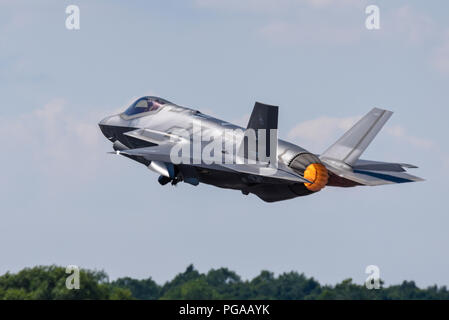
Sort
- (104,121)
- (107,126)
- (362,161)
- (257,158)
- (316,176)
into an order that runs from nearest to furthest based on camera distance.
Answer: (257,158), (316,176), (362,161), (107,126), (104,121)

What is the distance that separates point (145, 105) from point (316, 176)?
43.4 feet

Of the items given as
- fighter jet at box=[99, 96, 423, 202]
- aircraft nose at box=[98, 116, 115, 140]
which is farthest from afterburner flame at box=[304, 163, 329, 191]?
aircraft nose at box=[98, 116, 115, 140]

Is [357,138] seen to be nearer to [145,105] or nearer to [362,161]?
[362,161]

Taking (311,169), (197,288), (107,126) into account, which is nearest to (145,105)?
(107,126)

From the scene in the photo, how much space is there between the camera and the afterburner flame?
42.5 m

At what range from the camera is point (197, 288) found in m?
131

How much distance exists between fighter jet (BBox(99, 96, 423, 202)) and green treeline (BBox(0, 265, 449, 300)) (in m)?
69.4

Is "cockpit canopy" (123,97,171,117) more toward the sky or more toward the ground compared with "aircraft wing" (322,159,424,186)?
more toward the sky

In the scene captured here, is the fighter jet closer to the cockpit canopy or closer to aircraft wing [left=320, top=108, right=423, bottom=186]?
aircraft wing [left=320, top=108, right=423, bottom=186]

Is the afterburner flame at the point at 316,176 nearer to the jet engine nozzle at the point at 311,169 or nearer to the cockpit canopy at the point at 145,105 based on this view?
the jet engine nozzle at the point at 311,169

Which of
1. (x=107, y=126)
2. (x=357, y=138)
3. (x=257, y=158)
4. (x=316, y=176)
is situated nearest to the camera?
(x=257, y=158)
